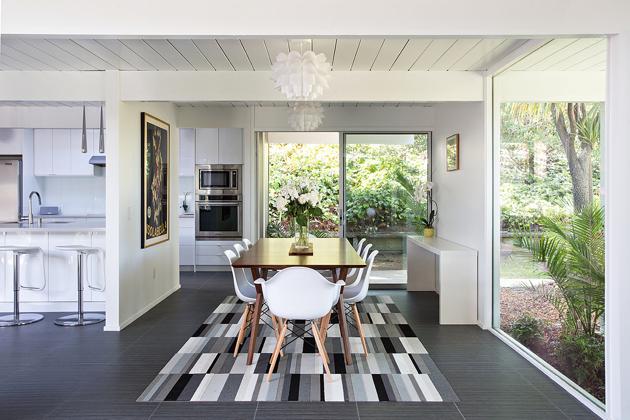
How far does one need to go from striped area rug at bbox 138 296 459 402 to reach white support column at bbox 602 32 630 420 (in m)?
0.91

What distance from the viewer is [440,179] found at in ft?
21.3

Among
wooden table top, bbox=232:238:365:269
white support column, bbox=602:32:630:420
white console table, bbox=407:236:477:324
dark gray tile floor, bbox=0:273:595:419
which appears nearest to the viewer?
white support column, bbox=602:32:630:420

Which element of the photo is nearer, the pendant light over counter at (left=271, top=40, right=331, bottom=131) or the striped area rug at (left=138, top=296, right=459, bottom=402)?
the striped area rug at (left=138, top=296, right=459, bottom=402)

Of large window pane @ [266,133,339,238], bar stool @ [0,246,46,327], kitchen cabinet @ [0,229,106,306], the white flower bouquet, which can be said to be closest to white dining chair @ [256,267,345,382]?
the white flower bouquet

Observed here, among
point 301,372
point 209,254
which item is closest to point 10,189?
point 209,254

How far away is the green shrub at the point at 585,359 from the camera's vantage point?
9.75 ft

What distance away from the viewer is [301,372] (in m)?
3.53

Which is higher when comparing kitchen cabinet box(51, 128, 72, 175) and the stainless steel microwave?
kitchen cabinet box(51, 128, 72, 175)

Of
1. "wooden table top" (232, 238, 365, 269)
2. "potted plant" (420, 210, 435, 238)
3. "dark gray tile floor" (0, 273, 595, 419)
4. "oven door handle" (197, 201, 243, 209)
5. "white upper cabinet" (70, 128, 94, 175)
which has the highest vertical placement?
"white upper cabinet" (70, 128, 94, 175)

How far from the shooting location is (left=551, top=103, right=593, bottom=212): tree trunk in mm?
3037

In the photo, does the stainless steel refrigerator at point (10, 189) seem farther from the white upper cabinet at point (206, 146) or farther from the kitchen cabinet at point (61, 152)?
the white upper cabinet at point (206, 146)

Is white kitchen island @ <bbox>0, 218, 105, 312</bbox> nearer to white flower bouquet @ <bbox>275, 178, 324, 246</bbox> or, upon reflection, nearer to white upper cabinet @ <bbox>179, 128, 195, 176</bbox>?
white flower bouquet @ <bbox>275, 178, 324, 246</bbox>

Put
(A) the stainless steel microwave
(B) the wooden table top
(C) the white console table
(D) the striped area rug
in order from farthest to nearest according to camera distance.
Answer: (A) the stainless steel microwave
(C) the white console table
(B) the wooden table top
(D) the striped area rug

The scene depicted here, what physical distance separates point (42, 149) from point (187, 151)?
2.20 metres
